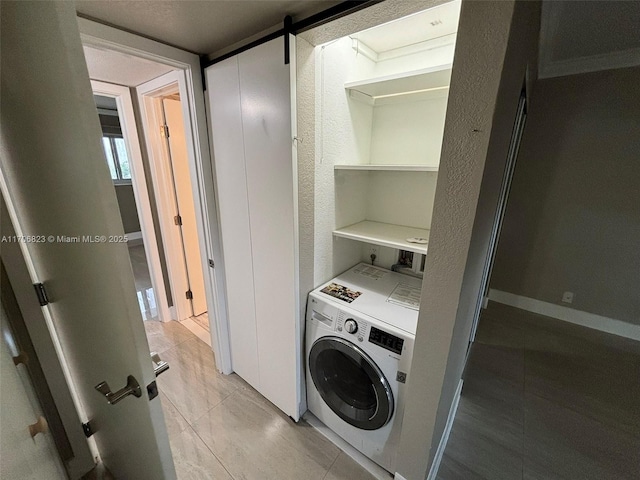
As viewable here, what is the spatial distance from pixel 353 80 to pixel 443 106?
51 centimetres

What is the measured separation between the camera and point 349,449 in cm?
153

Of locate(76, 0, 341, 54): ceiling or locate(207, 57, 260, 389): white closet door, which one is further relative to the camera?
locate(207, 57, 260, 389): white closet door

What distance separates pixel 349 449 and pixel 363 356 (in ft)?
2.34

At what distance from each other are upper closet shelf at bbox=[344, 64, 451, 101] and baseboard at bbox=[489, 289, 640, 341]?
274cm

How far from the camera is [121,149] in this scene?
16.9 ft

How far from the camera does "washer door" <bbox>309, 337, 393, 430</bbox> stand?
1.25 meters

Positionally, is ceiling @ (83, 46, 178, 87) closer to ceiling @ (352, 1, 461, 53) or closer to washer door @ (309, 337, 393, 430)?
ceiling @ (352, 1, 461, 53)

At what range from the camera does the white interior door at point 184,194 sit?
2198 mm

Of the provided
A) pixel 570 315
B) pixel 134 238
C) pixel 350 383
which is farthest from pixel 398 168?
pixel 134 238

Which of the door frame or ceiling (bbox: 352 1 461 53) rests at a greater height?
ceiling (bbox: 352 1 461 53)

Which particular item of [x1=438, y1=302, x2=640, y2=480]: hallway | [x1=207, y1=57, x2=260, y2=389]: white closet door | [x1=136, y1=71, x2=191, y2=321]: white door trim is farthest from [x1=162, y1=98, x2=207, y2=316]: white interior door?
[x1=438, y1=302, x2=640, y2=480]: hallway

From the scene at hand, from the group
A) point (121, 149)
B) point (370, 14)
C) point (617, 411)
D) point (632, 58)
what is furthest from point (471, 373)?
point (121, 149)

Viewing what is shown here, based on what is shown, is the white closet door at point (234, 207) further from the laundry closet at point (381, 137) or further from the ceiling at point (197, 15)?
the laundry closet at point (381, 137)

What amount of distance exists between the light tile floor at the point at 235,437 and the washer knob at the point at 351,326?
0.81 m
